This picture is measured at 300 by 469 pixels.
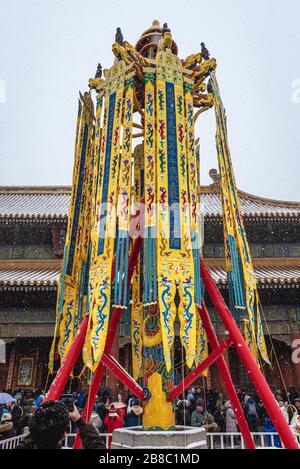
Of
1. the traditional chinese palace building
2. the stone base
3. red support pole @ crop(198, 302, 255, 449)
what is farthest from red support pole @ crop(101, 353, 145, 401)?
the traditional chinese palace building

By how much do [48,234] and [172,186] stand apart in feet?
35.0

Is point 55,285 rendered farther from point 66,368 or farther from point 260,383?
point 260,383

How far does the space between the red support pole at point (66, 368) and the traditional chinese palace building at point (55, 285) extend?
573cm

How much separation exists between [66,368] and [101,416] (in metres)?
4.93

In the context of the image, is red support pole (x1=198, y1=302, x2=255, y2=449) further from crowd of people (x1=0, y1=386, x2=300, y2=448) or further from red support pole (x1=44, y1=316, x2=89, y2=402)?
red support pole (x1=44, y1=316, x2=89, y2=402)

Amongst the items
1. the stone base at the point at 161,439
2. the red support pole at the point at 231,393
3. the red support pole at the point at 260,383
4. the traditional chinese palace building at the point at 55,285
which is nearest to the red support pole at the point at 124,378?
the stone base at the point at 161,439

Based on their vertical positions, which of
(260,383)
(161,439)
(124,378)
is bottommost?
(161,439)

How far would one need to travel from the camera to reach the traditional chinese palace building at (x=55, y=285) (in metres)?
11.5

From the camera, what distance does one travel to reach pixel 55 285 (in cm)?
1088

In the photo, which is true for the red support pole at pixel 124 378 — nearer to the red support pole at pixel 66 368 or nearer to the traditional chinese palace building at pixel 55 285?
the red support pole at pixel 66 368

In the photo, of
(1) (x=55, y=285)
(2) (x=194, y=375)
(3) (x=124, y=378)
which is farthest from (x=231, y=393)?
(1) (x=55, y=285)
